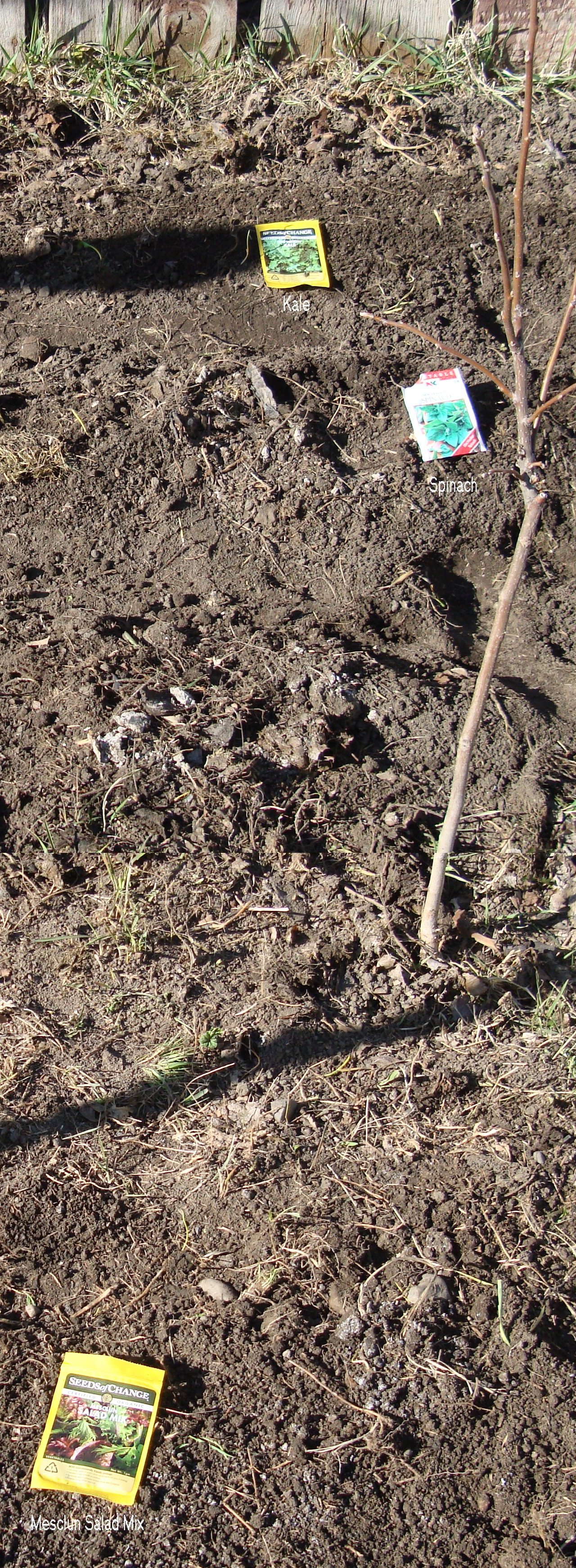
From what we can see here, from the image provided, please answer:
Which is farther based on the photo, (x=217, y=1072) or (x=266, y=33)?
(x=266, y=33)

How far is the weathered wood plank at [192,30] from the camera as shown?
418 cm

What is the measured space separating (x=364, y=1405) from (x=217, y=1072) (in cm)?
70

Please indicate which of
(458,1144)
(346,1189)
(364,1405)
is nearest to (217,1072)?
(346,1189)

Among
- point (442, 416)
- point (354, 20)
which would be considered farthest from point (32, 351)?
point (354, 20)

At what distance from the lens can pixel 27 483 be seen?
11.0 ft

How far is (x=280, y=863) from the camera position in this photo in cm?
264

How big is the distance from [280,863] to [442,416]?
1.80 metres

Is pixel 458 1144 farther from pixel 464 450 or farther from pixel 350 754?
pixel 464 450

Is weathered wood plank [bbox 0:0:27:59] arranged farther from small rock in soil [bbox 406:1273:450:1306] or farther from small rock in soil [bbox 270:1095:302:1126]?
small rock in soil [bbox 406:1273:450:1306]

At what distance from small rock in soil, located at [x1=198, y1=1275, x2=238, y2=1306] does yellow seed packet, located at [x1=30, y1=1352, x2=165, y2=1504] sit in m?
0.17

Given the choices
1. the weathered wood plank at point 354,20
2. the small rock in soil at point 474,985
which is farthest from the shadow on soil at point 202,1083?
the weathered wood plank at point 354,20

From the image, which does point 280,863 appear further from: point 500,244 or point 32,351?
point 32,351

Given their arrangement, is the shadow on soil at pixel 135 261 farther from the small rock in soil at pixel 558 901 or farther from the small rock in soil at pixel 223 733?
the small rock in soil at pixel 558 901

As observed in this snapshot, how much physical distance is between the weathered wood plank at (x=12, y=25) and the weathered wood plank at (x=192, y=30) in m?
0.49
